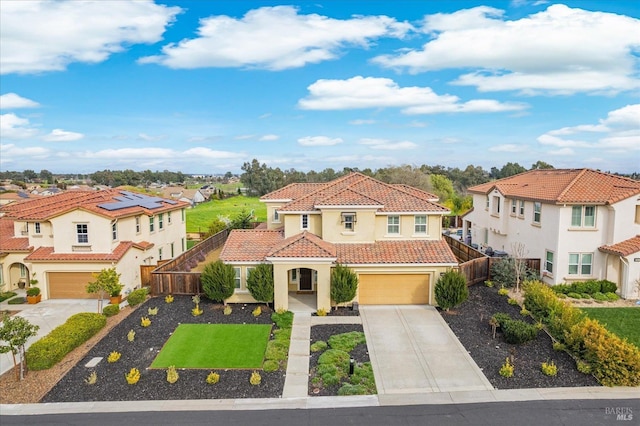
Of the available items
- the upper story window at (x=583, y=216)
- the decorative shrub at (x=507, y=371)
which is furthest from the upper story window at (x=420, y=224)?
the decorative shrub at (x=507, y=371)

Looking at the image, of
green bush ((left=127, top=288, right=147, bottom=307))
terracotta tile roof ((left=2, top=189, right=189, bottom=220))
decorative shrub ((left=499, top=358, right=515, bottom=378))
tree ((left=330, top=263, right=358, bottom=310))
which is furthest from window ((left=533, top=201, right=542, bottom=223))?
terracotta tile roof ((left=2, top=189, right=189, bottom=220))

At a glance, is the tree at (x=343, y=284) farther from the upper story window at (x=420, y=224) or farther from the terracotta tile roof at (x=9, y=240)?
the terracotta tile roof at (x=9, y=240)

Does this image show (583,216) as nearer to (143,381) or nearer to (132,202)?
(143,381)

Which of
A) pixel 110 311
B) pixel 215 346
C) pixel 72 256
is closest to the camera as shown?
pixel 215 346

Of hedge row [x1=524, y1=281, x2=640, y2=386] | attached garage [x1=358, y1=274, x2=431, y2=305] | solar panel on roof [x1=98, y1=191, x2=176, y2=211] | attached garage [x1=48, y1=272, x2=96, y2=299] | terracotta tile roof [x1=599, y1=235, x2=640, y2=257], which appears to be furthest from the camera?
solar panel on roof [x1=98, y1=191, x2=176, y2=211]

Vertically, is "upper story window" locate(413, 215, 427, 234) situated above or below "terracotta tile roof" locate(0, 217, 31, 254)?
above

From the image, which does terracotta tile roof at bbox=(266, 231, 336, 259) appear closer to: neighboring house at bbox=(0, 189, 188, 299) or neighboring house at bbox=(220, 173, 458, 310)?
neighboring house at bbox=(220, 173, 458, 310)

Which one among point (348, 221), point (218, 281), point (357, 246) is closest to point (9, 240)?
point (218, 281)

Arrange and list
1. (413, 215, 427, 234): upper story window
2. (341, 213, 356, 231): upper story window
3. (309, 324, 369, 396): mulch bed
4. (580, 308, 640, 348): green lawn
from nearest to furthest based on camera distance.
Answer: (309, 324, 369, 396): mulch bed < (580, 308, 640, 348): green lawn < (341, 213, 356, 231): upper story window < (413, 215, 427, 234): upper story window
